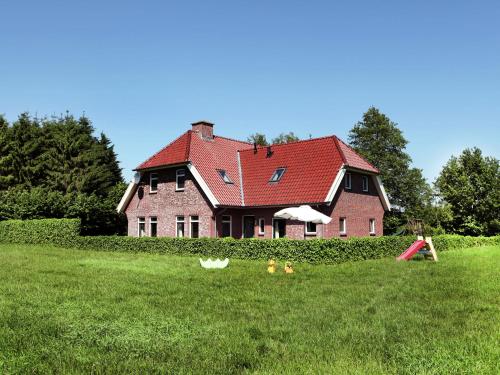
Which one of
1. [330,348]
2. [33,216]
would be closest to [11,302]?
[330,348]

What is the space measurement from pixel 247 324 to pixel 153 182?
2714cm

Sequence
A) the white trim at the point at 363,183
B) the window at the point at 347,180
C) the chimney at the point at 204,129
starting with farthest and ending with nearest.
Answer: the chimney at the point at 204,129 < the white trim at the point at 363,183 < the window at the point at 347,180

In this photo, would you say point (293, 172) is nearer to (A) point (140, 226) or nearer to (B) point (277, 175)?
(B) point (277, 175)

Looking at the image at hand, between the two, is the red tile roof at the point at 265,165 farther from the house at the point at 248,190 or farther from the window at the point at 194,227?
the window at the point at 194,227

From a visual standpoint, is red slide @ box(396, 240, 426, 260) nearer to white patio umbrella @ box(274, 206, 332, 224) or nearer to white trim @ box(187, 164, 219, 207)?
white patio umbrella @ box(274, 206, 332, 224)

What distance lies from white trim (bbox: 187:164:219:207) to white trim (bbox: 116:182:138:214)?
6.63 meters

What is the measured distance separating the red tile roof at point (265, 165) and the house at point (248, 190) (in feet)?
0.24

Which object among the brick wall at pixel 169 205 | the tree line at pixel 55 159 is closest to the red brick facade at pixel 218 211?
Result: the brick wall at pixel 169 205

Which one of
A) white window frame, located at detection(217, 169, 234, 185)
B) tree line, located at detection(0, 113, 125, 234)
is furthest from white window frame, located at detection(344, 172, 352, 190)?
tree line, located at detection(0, 113, 125, 234)

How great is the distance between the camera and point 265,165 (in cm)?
3397

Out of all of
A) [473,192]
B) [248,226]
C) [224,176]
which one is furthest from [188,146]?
[473,192]

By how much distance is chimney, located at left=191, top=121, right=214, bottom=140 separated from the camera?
35438 mm

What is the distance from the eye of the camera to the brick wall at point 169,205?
30.9m

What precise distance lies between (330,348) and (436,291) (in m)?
6.54
